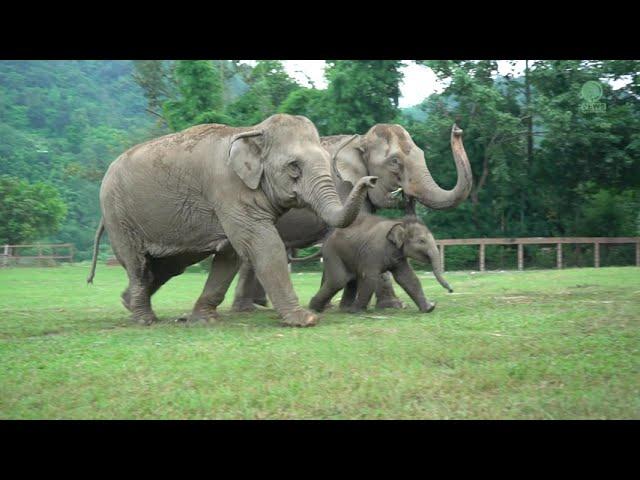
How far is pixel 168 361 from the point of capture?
28.2 ft

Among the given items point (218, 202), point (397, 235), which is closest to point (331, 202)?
point (218, 202)

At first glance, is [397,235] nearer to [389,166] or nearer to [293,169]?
[293,169]

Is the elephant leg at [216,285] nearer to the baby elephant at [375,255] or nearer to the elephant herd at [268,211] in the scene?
the elephant herd at [268,211]

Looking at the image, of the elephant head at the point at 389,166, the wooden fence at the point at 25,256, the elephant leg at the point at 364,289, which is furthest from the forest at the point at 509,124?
the elephant leg at the point at 364,289

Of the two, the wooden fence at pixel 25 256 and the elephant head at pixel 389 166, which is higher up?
the elephant head at pixel 389 166

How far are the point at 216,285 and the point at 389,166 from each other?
11.9 ft

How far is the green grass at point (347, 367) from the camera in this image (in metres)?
7.23

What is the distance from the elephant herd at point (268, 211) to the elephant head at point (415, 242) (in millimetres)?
15

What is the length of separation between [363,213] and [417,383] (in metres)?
6.17

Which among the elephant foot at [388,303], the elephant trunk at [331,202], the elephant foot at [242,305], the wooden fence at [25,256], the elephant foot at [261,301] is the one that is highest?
the elephant trunk at [331,202]

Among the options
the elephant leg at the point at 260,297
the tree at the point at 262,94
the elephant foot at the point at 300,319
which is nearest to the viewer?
the elephant foot at the point at 300,319

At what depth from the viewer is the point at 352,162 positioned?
14141mm
